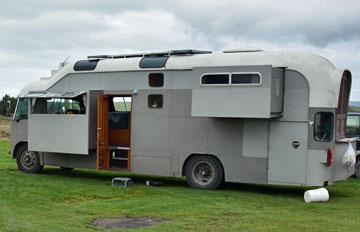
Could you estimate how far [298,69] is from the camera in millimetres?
12797

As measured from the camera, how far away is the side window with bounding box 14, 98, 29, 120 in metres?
16.6

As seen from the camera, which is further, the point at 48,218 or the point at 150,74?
the point at 150,74

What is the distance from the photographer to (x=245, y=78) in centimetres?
1277

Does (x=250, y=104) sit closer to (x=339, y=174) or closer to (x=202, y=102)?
(x=202, y=102)

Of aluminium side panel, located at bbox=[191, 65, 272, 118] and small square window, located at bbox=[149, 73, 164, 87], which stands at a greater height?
small square window, located at bbox=[149, 73, 164, 87]

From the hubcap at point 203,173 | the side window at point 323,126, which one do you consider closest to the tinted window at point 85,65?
the hubcap at point 203,173

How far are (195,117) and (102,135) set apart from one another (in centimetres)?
262

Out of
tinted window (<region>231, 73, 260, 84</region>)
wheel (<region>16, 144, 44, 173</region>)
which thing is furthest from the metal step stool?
tinted window (<region>231, 73, 260, 84</region>)

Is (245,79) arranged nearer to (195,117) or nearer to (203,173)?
(195,117)

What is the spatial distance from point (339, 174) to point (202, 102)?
3418 mm

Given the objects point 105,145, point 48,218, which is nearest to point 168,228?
point 48,218

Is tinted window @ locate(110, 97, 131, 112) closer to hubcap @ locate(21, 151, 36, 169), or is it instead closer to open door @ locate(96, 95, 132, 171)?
open door @ locate(96, 95, 132, 171)

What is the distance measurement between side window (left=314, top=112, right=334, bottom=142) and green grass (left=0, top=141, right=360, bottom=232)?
4.39ft

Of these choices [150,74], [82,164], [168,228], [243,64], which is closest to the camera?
[168,228]
